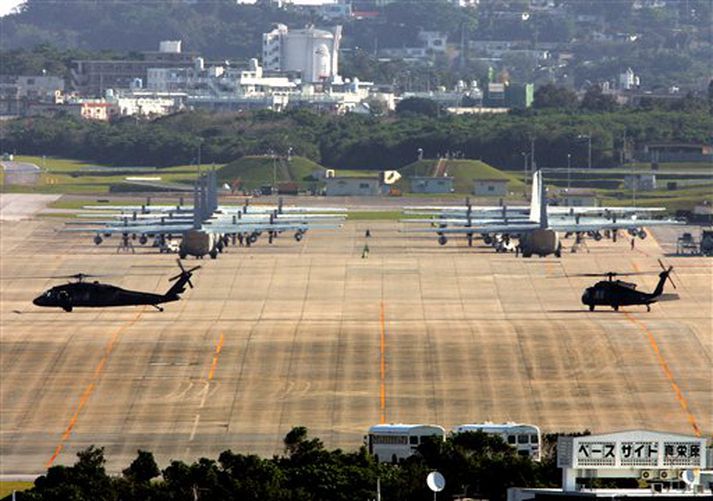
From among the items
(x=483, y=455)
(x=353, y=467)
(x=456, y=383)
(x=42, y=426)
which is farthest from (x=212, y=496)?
(x=456, y=383)

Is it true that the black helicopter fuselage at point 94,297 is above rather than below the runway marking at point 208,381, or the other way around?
above

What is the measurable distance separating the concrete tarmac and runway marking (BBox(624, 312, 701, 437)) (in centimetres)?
16

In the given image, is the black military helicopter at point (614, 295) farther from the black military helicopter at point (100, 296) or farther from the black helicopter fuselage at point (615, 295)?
the black military helicopter at point (100, 296)

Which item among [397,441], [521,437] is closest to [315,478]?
[397,441]

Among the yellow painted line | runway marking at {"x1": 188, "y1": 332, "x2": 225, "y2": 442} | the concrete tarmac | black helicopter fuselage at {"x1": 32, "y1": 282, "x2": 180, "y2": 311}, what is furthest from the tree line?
black helicopter fuselage at {"x1": 32, "y1": 282, "x2": 180, "y2": 311}

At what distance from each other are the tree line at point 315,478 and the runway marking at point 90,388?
1976 cm

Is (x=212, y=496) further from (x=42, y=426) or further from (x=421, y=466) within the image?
(x=42, y=426)

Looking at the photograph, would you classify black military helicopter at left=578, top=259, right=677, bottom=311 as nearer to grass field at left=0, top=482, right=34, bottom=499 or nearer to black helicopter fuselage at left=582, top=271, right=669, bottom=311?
black helicopter fuselage at left=582, top=271, right=669, bottom=311

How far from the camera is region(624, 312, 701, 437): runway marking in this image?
122 metres

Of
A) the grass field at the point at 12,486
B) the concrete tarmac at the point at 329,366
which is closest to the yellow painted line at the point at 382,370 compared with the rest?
the concrete tarmac at the point at 329,366

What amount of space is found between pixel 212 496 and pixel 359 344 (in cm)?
5629

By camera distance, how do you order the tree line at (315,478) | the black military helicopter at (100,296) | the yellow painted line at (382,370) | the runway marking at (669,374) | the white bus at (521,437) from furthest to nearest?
the black military helicopter at (100,296), the yellow painted line at (382,370), the runway marking at (669,374), the white bus at (521,437), the tree line at (315,478)

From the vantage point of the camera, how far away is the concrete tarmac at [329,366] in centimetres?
12100

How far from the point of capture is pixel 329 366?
137625mm
